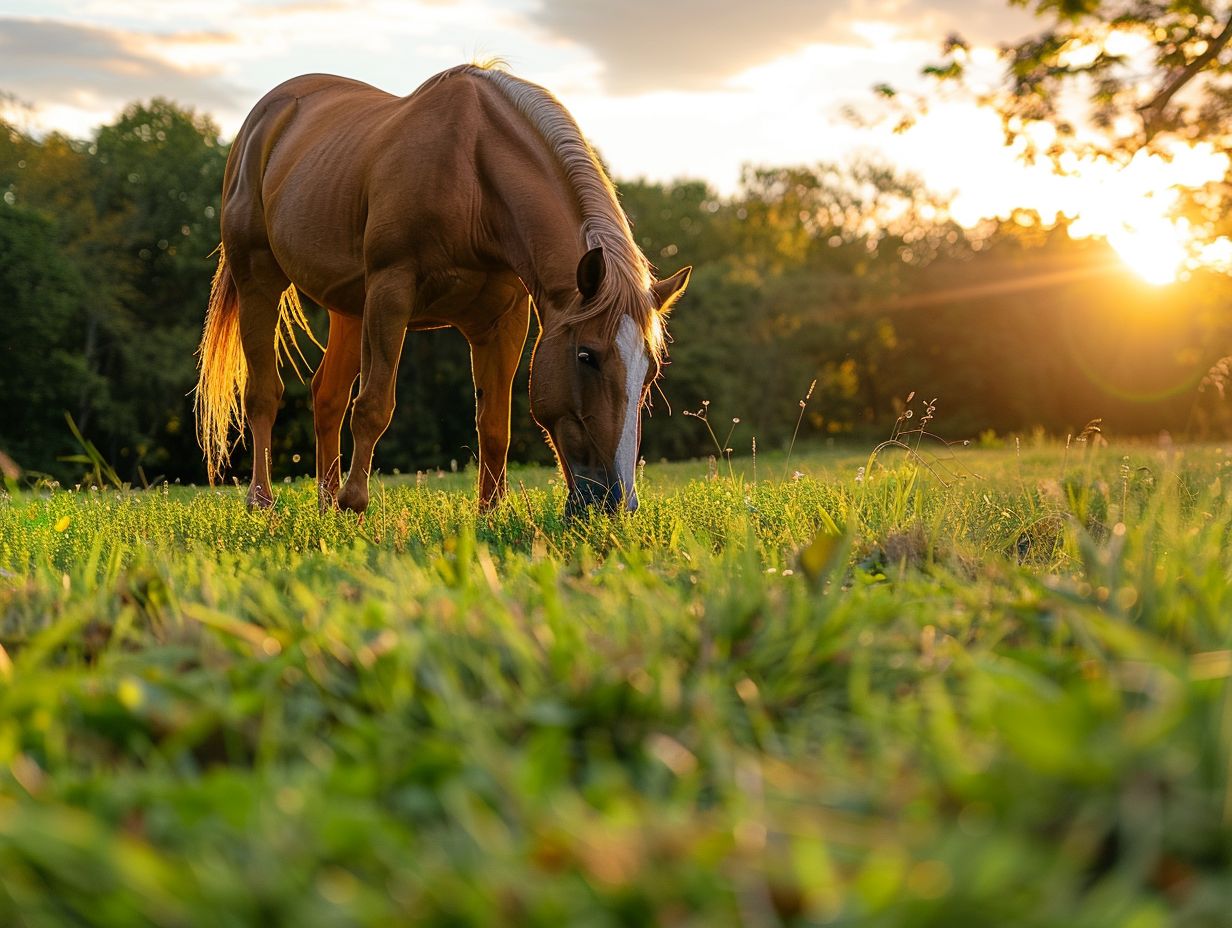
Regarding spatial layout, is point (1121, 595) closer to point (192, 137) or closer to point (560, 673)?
point (560, 673)

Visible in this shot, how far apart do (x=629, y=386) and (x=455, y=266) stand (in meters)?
1.64

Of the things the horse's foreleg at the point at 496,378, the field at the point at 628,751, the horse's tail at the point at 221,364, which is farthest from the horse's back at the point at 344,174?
the field at the point at 628,751

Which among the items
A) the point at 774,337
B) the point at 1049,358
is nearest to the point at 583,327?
the point at 774,337

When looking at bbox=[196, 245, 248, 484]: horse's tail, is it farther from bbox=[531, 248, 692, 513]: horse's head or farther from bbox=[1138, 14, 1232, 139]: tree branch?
bbox=[1138, 14, 1232, 139]: tree branch

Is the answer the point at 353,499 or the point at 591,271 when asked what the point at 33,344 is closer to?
the point at 353,499

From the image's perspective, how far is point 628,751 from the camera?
1.67m

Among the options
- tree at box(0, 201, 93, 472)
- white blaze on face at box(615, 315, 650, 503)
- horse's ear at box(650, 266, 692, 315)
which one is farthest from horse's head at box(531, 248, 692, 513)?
tree at box(0, 201, 93, 472)

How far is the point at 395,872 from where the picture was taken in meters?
1.20

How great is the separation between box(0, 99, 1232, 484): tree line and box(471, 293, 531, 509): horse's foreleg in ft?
55.8

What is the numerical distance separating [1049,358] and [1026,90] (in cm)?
3428

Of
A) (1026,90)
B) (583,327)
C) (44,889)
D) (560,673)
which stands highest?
(1026,90)

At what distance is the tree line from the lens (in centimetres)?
3062

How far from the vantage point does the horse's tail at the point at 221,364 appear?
26.7ft

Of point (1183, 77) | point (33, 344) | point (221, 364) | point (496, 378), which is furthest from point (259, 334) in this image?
point (33, 344)
